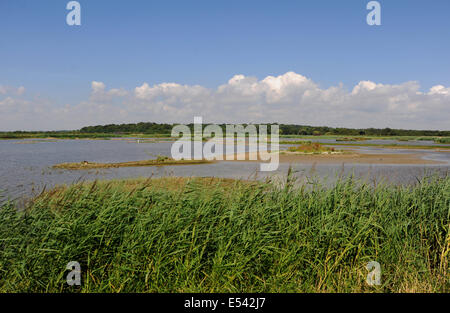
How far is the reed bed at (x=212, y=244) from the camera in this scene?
695cm

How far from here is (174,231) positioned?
762 cm

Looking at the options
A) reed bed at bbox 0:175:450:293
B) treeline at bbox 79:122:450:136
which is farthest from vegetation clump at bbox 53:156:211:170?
treeline at bbox 79:122:450:136

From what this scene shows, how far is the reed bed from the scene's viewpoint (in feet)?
22.8

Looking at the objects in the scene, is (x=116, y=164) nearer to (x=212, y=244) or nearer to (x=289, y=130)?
(x=212, y=244)

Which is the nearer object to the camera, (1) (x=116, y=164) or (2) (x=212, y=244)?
(2) (x=212, y=244)

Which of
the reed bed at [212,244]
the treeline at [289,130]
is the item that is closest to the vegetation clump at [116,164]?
the reed bed at [212,244]

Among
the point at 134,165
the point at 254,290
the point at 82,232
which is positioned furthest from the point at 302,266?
the point at 134,165

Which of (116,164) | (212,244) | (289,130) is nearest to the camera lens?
(212,244)

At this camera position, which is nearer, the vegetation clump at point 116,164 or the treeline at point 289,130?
the vegetation clump at point 116,164

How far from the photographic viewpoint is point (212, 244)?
7664mm

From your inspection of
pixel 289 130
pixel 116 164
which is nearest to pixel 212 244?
pixel 116 164

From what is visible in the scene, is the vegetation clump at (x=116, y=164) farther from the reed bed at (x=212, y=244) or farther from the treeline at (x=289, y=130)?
the treeline at (x=289, y=130)
